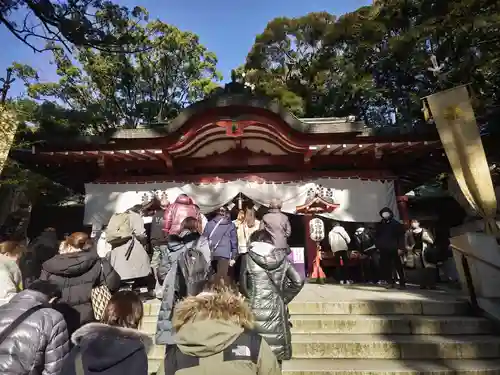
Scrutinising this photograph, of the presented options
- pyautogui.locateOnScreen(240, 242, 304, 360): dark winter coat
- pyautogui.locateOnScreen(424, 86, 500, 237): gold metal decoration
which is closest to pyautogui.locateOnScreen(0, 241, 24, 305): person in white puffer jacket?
pyautogui.locateOnScreen(240, 242, 304, 360): dark winter coat

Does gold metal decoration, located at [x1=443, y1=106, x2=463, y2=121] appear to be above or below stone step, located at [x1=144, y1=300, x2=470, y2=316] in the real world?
above

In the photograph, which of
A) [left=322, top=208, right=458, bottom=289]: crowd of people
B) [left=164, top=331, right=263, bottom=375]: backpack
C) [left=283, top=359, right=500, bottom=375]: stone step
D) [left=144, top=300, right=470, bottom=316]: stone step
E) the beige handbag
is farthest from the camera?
[left=322, top=208, right=458, bottom=289]: crowd of people

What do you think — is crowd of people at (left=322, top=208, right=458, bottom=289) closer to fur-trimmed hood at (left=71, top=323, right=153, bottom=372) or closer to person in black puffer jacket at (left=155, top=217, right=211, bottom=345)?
person in black puffer jacket at (left=155, top=217, right=211, bottom=345)

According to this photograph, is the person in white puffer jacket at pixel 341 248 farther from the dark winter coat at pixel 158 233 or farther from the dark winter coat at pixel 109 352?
the dark winter coat at pixel 109 352

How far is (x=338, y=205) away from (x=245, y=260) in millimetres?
5295

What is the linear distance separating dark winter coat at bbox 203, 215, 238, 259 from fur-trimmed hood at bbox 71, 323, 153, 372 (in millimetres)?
3257

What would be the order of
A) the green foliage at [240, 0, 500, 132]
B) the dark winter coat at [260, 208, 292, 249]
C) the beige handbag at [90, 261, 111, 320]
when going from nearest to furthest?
the beige handbag at [90, 261, 111, 320] < the dark winter coat at [260, 208, 292, 249] < the green foliage at [240, 0, 500, 132]

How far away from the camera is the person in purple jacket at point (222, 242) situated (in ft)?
16.9

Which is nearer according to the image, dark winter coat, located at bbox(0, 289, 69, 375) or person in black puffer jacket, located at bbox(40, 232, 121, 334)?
dark winter coat, located at bbox(0, 289, 69, 375)

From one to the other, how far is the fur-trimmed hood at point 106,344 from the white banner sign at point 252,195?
22.3 feet

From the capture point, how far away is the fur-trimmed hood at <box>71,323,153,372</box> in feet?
5.56

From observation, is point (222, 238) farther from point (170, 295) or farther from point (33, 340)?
point (33, 340)

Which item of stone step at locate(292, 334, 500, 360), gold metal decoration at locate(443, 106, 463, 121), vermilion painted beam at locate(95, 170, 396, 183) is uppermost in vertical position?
gold metal decoration at locate(443, 106, 463, 121)

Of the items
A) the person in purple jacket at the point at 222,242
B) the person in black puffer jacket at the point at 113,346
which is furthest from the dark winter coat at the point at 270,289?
the person in black puffer jacket at the point at 113,346
